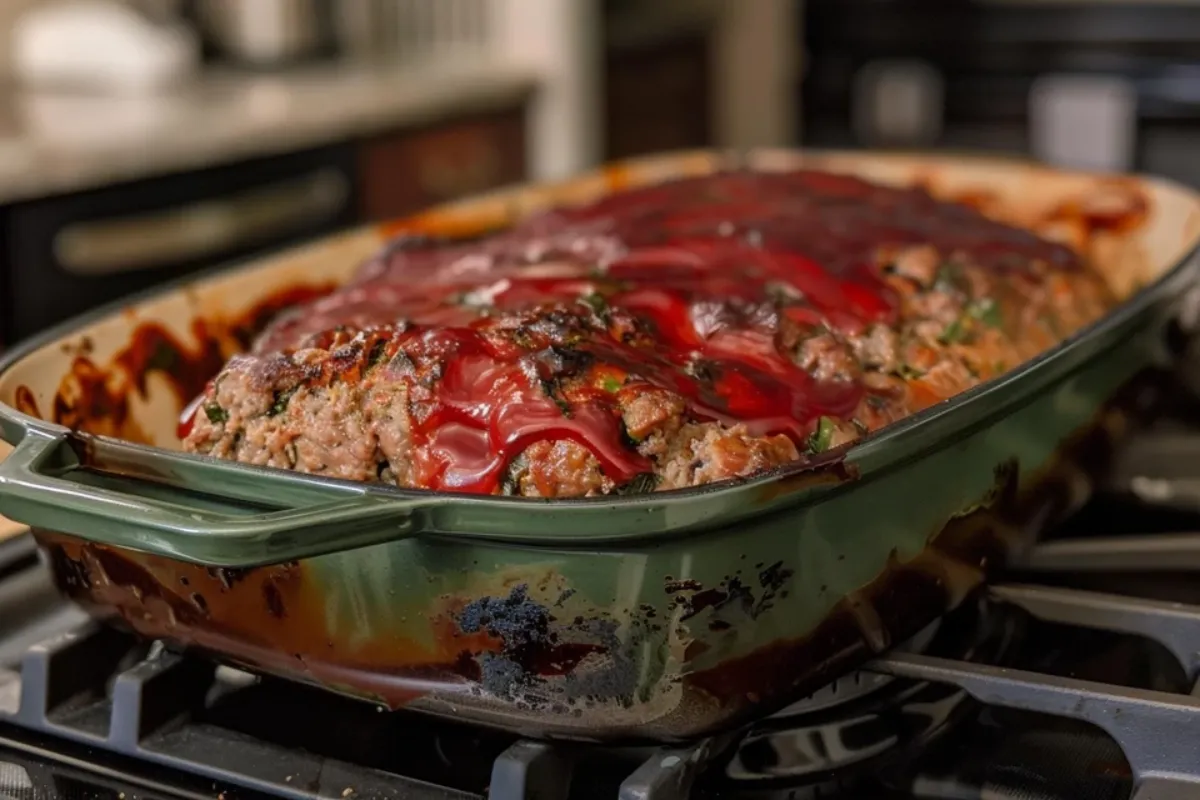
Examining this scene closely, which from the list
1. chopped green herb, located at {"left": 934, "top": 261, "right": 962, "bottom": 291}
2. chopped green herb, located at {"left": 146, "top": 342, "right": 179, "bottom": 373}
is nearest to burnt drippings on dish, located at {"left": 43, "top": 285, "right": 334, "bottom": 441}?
chopped green herb, located at {"left": 146, "top": 342, "right": 179, "bottom": 373}

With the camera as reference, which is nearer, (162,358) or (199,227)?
(162,358)

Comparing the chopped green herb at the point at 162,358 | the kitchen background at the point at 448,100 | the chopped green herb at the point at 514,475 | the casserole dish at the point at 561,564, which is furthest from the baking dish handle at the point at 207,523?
the kitchen background at the point at 448,100

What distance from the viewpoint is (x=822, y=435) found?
29.8 inches

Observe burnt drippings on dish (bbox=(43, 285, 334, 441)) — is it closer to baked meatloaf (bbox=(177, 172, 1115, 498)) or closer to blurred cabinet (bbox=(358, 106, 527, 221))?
baked meatloaf (bbox=(177, 172, 1115, 498))

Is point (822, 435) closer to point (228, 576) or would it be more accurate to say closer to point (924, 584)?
point (924, 584)

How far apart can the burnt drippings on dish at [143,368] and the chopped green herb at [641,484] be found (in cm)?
35

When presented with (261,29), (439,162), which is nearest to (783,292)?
(439,162)

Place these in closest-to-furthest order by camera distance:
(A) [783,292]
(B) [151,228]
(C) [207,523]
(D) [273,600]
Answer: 1. (C) [207,523]
2. (D) [273,600]
3. (A) [783,292]
4. (B) [151,228]

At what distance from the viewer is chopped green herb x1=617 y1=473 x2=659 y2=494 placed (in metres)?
0.68

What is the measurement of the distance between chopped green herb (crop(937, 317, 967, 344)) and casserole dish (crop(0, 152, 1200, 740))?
0.13 meters

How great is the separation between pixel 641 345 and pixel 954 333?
0.85 ft

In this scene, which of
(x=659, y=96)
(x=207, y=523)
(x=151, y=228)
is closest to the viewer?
(x=207, y=523)

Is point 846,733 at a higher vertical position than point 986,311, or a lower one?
lower

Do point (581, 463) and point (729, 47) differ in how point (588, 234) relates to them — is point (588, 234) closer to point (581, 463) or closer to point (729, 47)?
point (581, 463)
